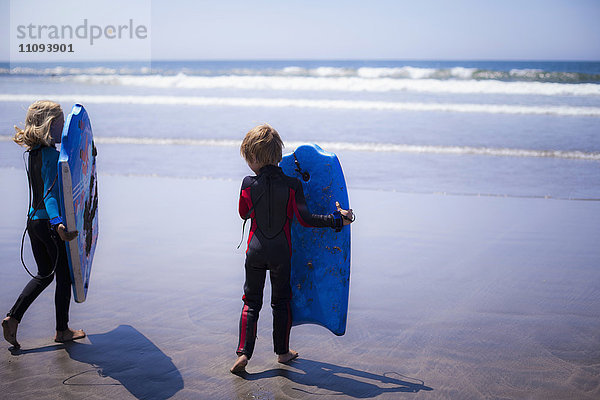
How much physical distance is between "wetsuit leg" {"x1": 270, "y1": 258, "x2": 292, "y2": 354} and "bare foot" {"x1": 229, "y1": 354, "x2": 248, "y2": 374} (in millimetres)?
228

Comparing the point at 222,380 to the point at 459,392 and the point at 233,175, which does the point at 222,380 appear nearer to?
the point at 459,392

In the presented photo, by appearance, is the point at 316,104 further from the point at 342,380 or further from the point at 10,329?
the point at 342,380

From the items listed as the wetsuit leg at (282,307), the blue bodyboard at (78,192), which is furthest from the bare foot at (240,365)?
the blue bodyboard at (78,192)

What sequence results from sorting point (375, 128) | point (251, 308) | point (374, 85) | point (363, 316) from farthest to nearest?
point (374, 85)
point (375, 128)
point (363, 316)
point (251, 308)

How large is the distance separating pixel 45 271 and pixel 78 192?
20.8 inches

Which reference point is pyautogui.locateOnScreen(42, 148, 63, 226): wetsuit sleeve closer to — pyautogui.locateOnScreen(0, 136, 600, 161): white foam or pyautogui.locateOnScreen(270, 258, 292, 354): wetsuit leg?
pyautogui.locateOnScreen(270, 258, 292, 354): wetsuit leg

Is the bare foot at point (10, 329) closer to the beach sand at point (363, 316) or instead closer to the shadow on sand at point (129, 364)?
the beach sand at point (363, 316)

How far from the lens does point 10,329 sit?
3477 millimetres

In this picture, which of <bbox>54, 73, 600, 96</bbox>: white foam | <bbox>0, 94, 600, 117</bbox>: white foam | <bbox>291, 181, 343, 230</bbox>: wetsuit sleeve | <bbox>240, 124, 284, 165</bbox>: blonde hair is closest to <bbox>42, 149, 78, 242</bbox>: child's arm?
<bbox>240, 124, 284, 165</bbox>: blonde hair

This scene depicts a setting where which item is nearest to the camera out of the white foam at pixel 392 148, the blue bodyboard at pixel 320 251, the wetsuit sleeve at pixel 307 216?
the wetsuit sleeve at pixel 307 216

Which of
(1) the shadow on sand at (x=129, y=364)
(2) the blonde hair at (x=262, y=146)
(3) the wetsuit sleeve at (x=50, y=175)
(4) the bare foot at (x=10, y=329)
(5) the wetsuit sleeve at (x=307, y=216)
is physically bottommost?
(1) the shadow on sand at (x=129, y=364)

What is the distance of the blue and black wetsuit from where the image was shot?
3.42 metres

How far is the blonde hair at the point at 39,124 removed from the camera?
3432mm

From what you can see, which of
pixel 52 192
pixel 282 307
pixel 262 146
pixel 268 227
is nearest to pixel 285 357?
pixel 282 307
